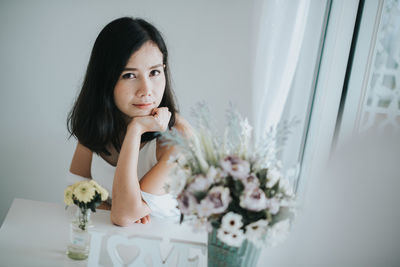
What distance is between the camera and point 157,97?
1.59m

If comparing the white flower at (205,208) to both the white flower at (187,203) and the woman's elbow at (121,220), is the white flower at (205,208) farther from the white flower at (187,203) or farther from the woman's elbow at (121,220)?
the woman's elbow at (121,220)

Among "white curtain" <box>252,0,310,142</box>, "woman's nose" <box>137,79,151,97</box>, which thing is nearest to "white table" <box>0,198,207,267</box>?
"woman's nose" <box>137,79,151,97</box>

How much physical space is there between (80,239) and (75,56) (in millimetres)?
1375

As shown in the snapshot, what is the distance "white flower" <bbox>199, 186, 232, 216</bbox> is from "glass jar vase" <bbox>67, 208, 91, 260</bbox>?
20.5 inches

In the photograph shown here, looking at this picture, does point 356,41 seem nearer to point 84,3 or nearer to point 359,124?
point 359,124

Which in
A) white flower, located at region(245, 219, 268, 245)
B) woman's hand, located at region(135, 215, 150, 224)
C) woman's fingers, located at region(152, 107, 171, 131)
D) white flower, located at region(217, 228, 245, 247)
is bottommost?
woman's hand, located at region(135, 215, 150, 224)

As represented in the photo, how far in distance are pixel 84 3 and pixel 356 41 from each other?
1537 millimetres

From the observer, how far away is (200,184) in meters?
0.84

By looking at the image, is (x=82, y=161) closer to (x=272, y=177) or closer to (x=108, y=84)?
(x=108, y=84)

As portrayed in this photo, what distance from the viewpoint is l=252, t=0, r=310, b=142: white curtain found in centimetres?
161

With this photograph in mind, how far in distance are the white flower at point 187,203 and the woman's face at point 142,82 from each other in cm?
76

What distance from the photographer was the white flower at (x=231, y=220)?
834mm

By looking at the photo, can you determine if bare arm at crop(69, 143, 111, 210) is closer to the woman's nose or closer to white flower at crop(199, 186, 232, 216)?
the woman's nose

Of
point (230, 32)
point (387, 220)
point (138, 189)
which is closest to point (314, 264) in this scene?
point (387, 220)
